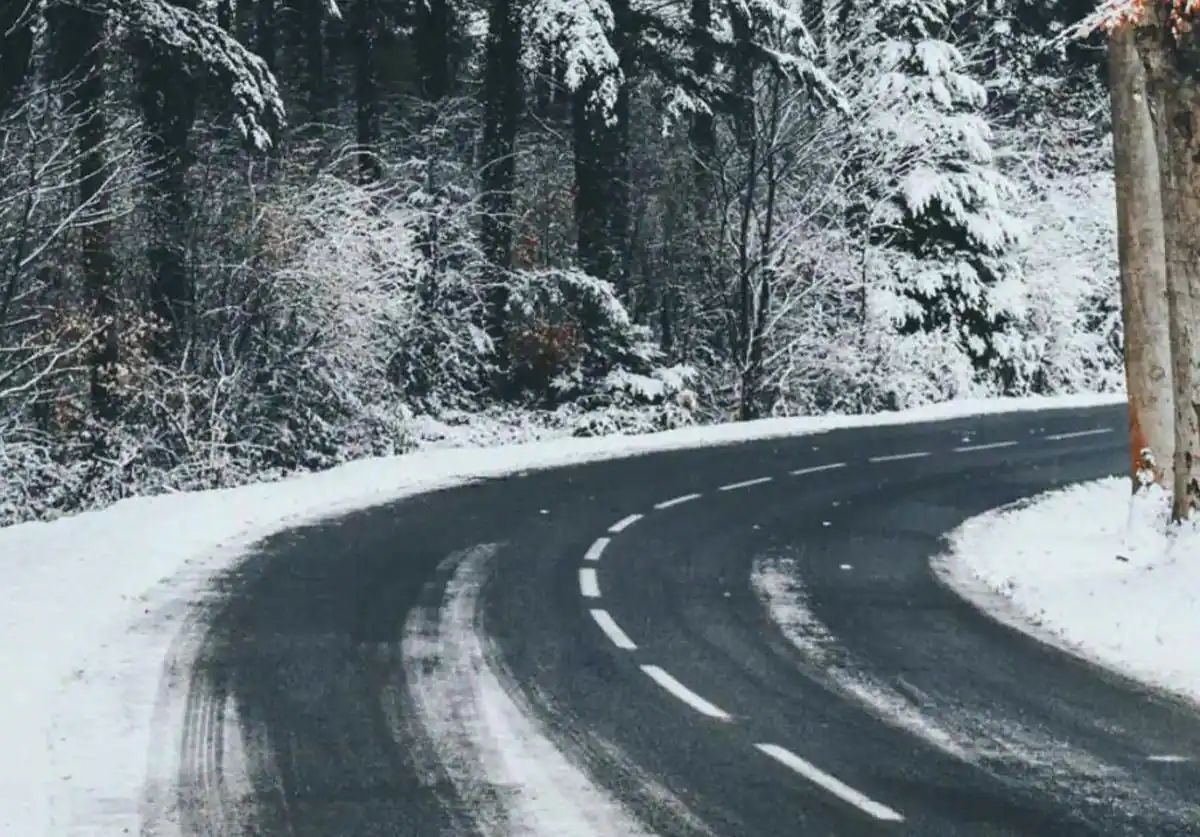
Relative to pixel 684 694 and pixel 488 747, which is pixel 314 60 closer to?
pixel 684 694

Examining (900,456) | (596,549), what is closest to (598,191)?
(900,456)

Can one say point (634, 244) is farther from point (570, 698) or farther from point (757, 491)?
point (570, 698)

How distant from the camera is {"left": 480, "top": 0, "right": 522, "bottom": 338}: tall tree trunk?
3203cm

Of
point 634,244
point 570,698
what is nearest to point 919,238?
point 634,244

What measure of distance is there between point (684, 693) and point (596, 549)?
5867 millimetres

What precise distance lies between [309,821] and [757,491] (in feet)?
44.2

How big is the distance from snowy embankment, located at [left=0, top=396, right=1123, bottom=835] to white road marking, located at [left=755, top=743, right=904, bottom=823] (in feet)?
10.2

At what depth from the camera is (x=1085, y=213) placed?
133ft

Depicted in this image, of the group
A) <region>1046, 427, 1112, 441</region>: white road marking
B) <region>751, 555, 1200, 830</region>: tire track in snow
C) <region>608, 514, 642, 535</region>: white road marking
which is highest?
<region>1046, 427, 1112, 441</region>: white road marking

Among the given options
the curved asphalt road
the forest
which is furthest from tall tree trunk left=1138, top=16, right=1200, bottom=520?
the forest

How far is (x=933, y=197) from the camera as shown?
113 feet

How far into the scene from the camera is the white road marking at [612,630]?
35.0ft

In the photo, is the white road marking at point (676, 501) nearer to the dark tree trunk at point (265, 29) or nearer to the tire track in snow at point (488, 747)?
the tire track in snow at point (488, 747)

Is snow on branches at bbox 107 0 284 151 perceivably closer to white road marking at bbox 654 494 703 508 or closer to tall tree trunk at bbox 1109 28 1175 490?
white road marking at bbox 654 494 703 508
